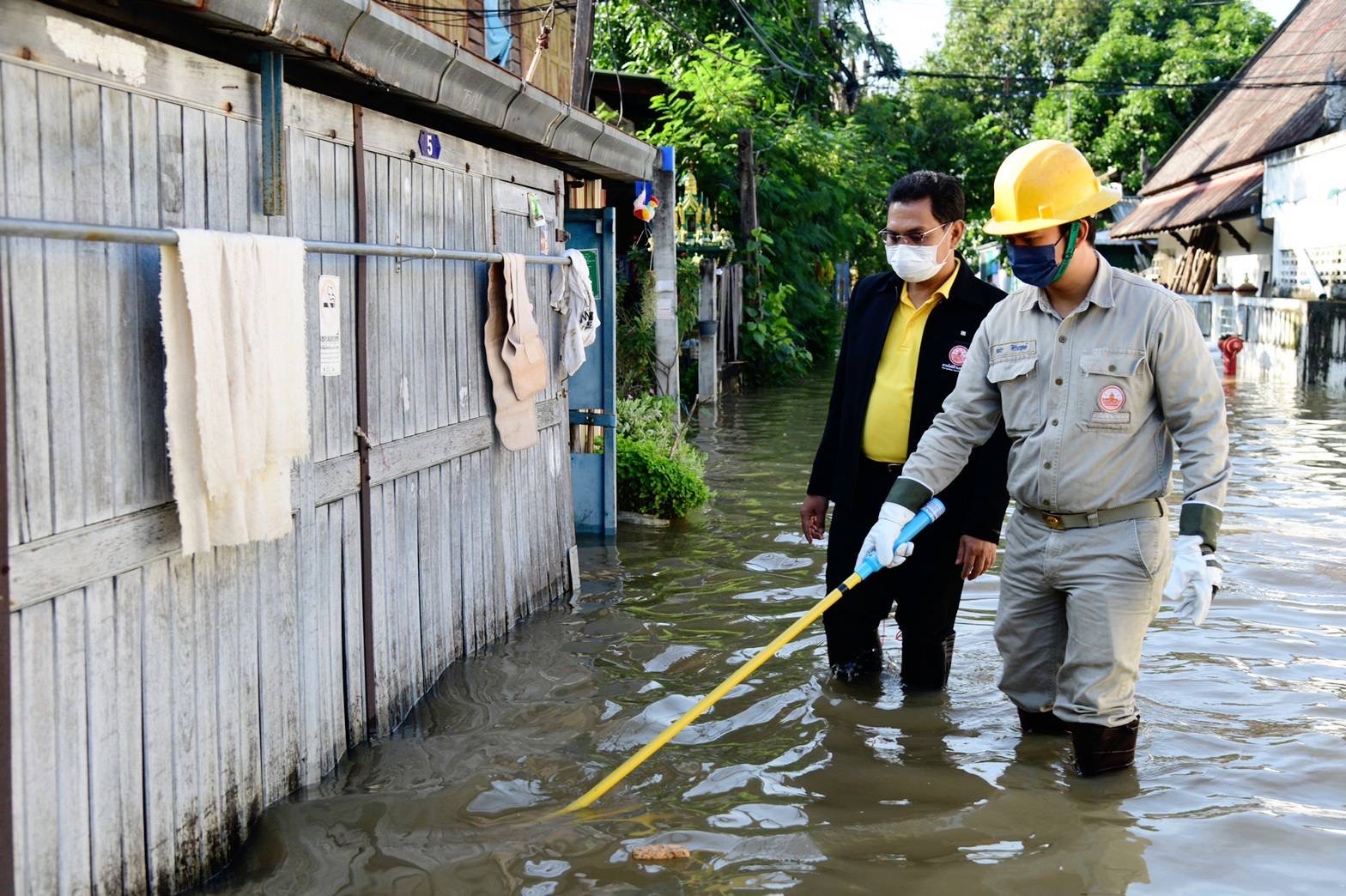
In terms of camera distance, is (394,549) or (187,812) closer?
(187,812)

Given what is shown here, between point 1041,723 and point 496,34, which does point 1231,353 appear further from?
point 1041,723

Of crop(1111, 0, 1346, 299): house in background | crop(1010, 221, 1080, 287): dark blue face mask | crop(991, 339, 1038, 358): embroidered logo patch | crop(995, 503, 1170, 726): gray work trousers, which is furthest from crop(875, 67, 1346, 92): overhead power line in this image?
crop(995, 503, 1170, 726): gray work trousers

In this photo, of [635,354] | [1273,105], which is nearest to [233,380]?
[635,354]

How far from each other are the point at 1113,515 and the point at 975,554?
77 centimetres

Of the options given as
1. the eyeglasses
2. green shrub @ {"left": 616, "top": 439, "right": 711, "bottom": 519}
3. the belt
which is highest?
the eyeglasses

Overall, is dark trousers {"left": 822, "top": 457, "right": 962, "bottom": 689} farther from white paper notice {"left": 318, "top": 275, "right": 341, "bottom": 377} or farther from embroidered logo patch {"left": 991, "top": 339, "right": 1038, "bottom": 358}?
white paper notice {"left": 318, "top": 275, "right": 341, "bottom": 377}

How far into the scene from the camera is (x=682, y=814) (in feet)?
15.2

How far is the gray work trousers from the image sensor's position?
4.41m

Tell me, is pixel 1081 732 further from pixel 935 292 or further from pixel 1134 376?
pixel 935 292

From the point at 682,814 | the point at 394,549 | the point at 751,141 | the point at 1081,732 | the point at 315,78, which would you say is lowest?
the point at 682,814

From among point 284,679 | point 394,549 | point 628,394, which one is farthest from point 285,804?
point 628,394

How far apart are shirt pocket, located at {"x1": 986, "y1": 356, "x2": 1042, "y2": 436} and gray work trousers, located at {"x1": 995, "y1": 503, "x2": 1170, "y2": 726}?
0.35m

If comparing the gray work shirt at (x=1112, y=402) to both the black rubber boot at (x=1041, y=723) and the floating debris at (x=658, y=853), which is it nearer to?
the black rubber boot at (x=1041, y=723)

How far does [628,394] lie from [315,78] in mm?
8465
